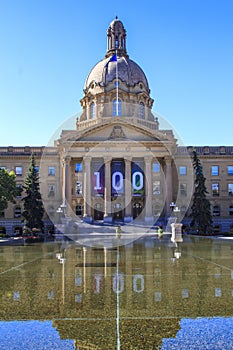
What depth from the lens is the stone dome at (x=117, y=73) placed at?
2532 inches

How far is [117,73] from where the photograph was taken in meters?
63.6

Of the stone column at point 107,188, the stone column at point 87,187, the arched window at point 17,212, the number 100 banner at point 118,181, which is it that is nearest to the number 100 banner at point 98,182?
the stone column at point 107,188

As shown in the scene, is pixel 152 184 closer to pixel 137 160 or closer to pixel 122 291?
pixel 137 160

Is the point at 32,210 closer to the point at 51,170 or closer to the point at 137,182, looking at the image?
the point at 137,182

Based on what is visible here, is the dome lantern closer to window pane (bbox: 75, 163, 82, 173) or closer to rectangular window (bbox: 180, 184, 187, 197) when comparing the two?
window pane (bbox: 75, 163, 82, 173)

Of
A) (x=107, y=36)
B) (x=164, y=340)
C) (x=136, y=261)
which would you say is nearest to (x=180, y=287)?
(x=164, y=340)

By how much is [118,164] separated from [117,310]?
49.5 m

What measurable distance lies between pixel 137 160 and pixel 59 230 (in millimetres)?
19416

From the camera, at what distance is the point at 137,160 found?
55344mm

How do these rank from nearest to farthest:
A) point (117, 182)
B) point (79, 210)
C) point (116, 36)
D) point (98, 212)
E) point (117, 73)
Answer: point (117, 182), point (98, 212), point (79, 210), point (117, 73), point (116, 36)

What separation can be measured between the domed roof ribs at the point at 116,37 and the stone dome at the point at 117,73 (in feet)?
14.7

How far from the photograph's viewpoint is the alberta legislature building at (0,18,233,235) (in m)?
53.0

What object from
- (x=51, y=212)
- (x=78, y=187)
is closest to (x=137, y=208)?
(x=78, y=187)

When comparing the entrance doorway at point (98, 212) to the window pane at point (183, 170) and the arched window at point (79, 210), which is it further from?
the window pane at point (183, 170)
